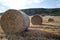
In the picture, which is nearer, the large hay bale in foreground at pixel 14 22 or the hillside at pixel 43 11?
the large hay bale in foreground at pixel 14 22

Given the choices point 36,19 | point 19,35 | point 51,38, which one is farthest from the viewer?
point 36,19

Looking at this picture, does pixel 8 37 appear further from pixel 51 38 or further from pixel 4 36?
pixel 51 38

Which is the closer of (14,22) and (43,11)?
(14,22)

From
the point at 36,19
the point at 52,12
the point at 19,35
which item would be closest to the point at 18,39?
the point at 19,35

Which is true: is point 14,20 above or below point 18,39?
above

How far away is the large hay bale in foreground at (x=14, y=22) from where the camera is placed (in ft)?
15.3

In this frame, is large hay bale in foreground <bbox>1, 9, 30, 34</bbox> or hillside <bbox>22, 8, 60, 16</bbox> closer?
large hay bale in foreground <bbox>1, 9, 30, 34</bbox>

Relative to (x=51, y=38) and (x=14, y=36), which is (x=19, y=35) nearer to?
(x=14, y=36)

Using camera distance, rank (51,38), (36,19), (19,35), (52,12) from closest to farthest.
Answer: (51,38) → (19,35) → (36,19) → (52,12)

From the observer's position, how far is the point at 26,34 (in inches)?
174

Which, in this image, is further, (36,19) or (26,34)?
(36,19)

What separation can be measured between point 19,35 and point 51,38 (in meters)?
0.85

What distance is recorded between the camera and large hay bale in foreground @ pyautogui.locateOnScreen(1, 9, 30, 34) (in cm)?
465

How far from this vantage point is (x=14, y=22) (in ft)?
15.5
